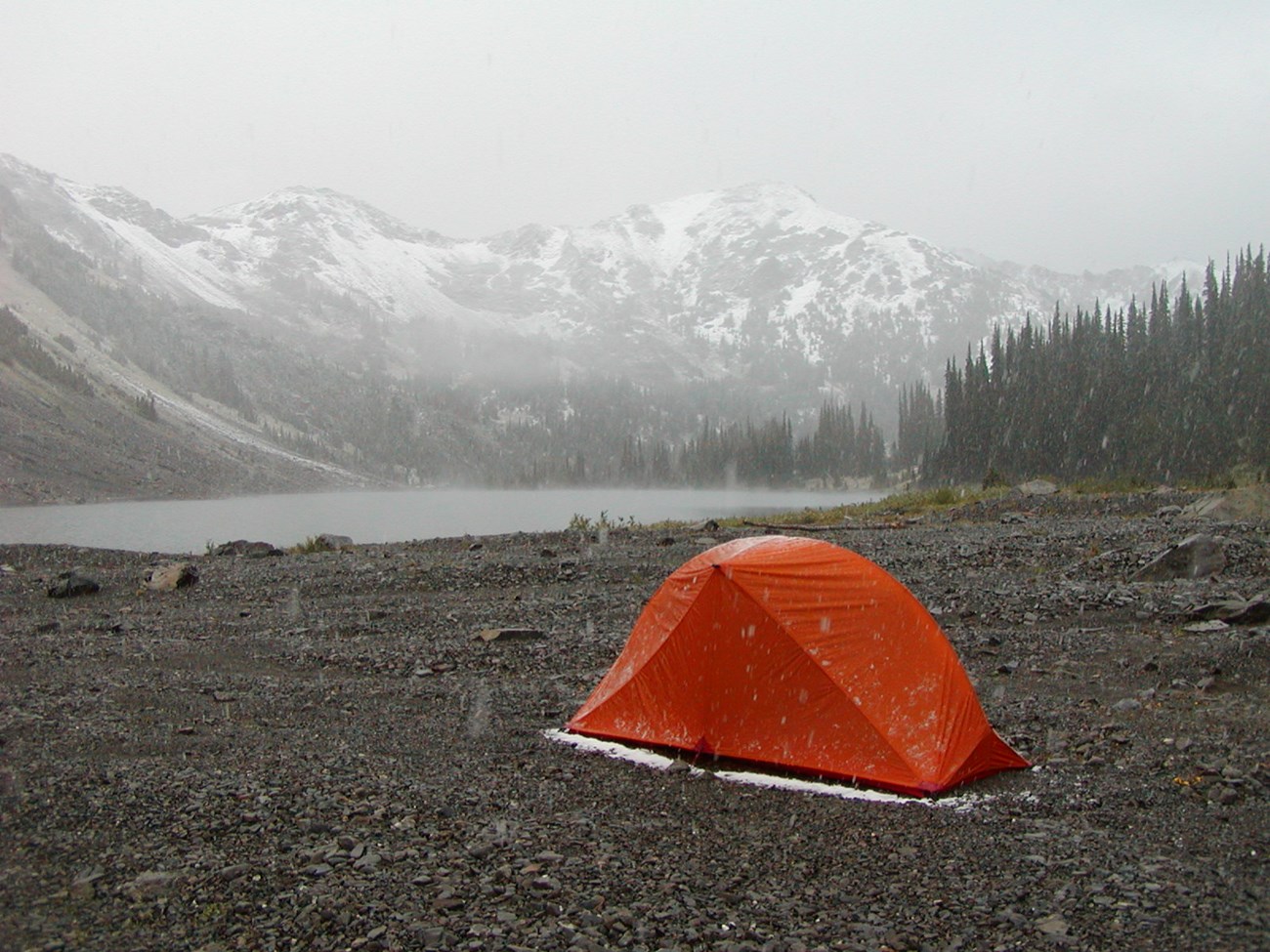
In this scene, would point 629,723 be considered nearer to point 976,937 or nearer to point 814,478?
point 976,937

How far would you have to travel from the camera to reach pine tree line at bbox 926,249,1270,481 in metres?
68.8

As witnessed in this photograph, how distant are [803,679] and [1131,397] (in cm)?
7790

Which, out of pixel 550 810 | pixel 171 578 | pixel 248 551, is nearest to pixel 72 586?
pixel 171 578

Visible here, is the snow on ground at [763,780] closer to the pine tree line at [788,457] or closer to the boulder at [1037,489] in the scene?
the boulder at [1037,489]

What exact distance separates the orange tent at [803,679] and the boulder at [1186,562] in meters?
9.81

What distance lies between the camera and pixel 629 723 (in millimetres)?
9789

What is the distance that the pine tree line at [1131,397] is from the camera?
68.8 meters

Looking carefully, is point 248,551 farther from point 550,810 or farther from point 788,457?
point 788,457

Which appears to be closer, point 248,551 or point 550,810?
point 550,810

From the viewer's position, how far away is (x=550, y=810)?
7523 mm

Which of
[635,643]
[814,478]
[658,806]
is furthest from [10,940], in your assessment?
[814,478]

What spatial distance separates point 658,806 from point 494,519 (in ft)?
179

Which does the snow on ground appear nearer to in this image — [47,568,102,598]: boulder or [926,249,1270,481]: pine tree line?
[47,568,102,598]: boulder

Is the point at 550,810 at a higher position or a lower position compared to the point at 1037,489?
lower
